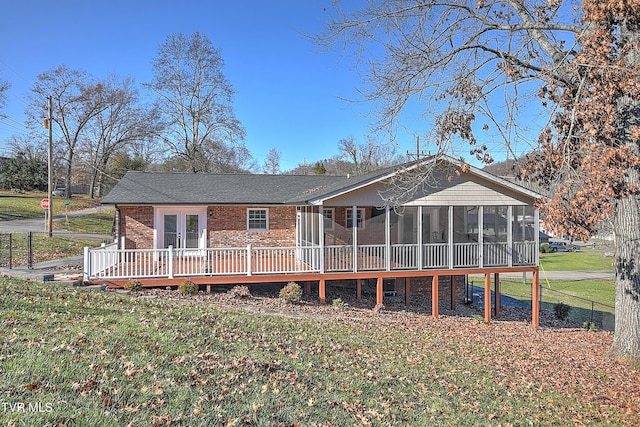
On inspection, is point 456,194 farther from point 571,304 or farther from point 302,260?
point 571,304

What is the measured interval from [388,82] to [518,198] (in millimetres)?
8375

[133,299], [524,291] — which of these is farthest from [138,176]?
[524,291]

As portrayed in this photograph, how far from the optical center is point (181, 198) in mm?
15211

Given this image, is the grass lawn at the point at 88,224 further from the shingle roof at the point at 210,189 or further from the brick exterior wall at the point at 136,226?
the brick exterior wall at the point at 136,226

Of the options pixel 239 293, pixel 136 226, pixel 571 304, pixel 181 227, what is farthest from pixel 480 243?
pixel 136 226

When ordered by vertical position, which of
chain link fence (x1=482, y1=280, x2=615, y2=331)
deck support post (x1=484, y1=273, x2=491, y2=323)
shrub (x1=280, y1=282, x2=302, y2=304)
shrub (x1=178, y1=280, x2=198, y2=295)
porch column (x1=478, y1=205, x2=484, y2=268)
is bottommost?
chain link fence (x1=482, y1=280, x2=615, y2=331)

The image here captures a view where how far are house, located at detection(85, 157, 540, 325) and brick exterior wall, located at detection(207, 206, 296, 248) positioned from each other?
4 cm

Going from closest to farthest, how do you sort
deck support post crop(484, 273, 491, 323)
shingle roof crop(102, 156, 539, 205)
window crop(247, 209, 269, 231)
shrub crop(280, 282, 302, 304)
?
shrub crop(280, 282, 302, 304)
shingle roof crop(102, 156, 539, 205)
deck support post crop(484, 273, 491, 323)
window crop(247, 209, 269, 231)

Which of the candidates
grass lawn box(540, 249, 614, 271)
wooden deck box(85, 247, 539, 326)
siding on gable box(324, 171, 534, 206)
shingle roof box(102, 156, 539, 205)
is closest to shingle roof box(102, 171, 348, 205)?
shingle roof box(102, 156, 539, 205)

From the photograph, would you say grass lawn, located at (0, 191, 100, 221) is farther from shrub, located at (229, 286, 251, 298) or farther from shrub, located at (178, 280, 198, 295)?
shrub, located at (229, 286, 251, 298)

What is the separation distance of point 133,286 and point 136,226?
13.8ft

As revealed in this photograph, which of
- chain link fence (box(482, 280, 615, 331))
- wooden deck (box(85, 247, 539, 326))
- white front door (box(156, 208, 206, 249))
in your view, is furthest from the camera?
chain link fence (box(482, 280, 615, 331))

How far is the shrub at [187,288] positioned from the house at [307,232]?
0.46m

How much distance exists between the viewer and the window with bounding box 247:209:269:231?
16.4 meters
